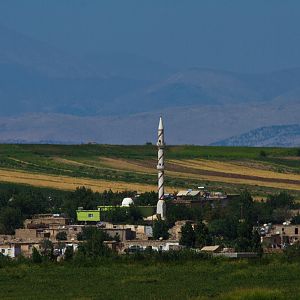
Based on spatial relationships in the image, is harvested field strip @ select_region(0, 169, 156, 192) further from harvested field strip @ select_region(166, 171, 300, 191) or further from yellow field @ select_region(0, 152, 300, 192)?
harvested field strip @ select_region(166, 171, 300, 191)

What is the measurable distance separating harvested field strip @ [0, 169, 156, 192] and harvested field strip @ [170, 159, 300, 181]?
12373 millimetres

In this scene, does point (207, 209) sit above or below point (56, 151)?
below

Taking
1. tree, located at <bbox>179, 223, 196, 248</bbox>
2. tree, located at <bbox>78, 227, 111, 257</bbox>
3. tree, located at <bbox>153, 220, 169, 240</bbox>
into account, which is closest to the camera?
tree, located at <bbox>78, 227, 111, 257</bbox>

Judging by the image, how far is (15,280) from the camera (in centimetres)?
5047

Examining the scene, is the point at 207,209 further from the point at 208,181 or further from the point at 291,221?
the point at 208,181

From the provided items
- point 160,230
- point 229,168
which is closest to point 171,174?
point 229,168

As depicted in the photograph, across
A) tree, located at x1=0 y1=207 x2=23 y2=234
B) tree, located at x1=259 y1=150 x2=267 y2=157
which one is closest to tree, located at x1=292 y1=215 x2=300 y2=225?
tree, located at x1=0 y1=207 x2=23 y2=234

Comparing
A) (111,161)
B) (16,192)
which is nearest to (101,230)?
(16,192)

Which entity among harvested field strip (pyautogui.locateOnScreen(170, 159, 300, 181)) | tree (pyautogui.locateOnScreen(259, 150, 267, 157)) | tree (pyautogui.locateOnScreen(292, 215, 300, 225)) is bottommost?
tree (pyautogui.locateOnScreen(292, 215, 300, 225))

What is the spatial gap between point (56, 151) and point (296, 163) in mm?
21163

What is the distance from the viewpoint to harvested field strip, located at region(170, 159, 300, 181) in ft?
415

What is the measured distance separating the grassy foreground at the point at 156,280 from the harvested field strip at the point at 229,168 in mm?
69243

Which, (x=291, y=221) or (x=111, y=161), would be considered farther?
(x=111, y=161)

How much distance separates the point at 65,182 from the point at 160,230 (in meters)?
29.9
